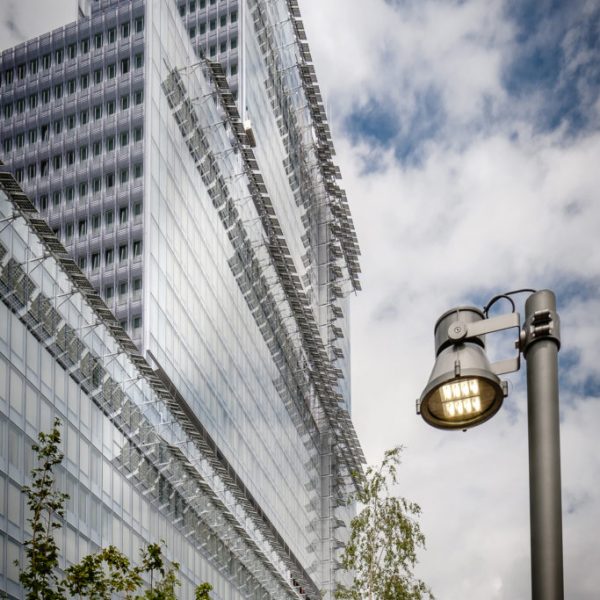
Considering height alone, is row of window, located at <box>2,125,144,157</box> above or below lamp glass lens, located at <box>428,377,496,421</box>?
above

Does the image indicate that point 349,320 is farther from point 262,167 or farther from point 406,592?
point 406,592

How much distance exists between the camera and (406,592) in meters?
46.1

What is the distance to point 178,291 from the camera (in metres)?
105

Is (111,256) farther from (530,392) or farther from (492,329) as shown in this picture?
(530,392)

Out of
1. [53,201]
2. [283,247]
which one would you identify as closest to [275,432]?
[283,247]

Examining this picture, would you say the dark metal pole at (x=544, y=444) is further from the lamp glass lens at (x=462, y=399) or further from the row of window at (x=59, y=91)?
the row of window at (x=59, y=91)

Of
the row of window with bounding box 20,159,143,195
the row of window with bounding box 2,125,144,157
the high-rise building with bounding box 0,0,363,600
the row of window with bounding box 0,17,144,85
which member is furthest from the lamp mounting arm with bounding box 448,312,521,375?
the row of window with bounding box 0,17,144,85

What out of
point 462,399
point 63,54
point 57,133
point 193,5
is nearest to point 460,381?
point 462,399

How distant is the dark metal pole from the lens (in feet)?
26.4

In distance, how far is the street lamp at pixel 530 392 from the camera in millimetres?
8117

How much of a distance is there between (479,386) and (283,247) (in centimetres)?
12628

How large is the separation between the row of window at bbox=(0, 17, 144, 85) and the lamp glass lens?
105723 millimetres

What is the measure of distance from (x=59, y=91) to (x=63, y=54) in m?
3.61

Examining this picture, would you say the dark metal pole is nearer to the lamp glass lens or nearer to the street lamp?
the street lamp
